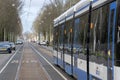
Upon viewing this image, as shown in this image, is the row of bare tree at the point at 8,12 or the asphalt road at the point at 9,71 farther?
the row of bare tree at the point at 8,12

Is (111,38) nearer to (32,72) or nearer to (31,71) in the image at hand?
(32,72)

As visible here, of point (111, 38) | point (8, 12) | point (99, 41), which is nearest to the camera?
point (111, 38)

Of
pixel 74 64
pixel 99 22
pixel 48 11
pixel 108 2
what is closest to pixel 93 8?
pixel 99 22

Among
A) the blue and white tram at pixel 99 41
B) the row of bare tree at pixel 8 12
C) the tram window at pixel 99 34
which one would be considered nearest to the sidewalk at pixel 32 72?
the blue and white tram at pixel 99 41

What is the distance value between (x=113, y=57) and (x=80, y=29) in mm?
6245

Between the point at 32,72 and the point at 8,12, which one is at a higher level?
the point at 8,12

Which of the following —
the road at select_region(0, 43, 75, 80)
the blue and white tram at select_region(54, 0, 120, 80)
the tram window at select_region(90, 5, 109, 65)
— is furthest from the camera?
the road at select_region(0, 43, 75, 80)

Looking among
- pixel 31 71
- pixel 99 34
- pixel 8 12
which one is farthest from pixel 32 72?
pixel 8 12

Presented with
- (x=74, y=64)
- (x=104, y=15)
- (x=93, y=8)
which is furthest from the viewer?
(x=74, y=64)

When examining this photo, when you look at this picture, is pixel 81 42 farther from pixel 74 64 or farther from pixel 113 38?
pixel 113 38

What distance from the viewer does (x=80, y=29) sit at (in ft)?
52.3

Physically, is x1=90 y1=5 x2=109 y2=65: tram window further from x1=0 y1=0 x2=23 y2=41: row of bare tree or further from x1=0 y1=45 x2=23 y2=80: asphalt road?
x1=0 y1=0 x2=23 y2=41: row of bare tree

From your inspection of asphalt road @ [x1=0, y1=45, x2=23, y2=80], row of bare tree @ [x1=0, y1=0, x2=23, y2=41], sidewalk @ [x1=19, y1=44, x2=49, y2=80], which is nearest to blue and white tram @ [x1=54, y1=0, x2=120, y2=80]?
sidewalk @ [x1=19, y1=44, x2=49, y2=80]

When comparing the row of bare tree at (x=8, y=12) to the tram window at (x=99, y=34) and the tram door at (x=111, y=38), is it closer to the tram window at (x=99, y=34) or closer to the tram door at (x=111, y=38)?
the tram window at (x=99, y=34)
